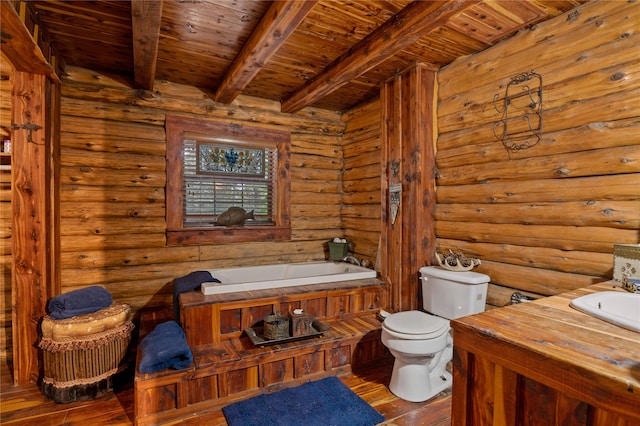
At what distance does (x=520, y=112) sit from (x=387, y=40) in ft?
3.71

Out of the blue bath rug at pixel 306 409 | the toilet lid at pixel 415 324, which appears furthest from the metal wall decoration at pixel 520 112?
the blue bath rug at pixel 306 409

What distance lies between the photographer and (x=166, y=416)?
6.75ft

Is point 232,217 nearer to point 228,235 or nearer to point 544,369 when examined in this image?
point 228,235

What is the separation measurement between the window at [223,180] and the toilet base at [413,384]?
2192 millimetres

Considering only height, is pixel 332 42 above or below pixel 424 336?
above

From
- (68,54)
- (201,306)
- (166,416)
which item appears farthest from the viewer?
(68,54)

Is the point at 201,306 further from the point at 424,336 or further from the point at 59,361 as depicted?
the point at 424,336

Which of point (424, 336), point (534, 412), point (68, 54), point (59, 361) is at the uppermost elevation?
point (68, 54)

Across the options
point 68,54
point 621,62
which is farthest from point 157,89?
point 621,62

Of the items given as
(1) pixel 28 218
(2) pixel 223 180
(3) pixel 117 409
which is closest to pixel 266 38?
(2) pixel 223 180

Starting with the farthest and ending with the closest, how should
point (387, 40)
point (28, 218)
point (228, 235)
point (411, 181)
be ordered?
point (228, 235)
point (411, 181)
point (28, 218)
point (387, 40)

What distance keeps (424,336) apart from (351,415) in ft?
2.28

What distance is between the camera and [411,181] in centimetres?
305

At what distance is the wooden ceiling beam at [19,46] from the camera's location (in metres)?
1.77
